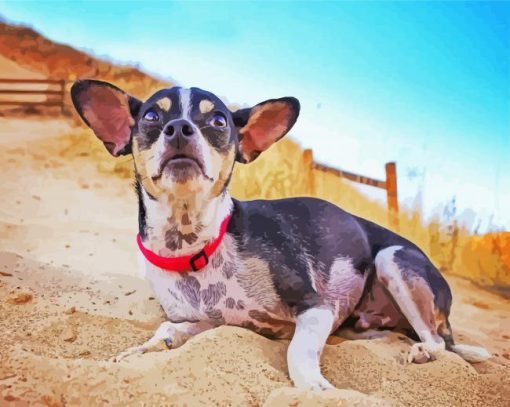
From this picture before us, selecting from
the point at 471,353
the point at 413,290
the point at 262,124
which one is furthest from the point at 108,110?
the point at 471,353

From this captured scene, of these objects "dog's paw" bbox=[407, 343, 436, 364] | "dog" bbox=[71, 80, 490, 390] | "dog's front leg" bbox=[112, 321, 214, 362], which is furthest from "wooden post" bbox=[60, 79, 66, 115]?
"dog's paw" bbox=[407, 343, 436, 364]

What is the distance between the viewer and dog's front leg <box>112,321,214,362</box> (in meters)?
1.51

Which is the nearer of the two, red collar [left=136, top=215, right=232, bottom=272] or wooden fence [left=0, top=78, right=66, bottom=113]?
red collar [left=136, top=215, right=232, bottom=272]

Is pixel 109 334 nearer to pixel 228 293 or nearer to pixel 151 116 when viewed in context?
pixel 228 293

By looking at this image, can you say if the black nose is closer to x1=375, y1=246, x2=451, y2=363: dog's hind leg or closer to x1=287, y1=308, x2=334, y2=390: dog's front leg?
x1=287, y1=308, x2=334, y2=390: dog's front leg

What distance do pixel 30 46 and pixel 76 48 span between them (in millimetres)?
129

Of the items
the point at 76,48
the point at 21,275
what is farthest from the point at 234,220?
the point at 76,48

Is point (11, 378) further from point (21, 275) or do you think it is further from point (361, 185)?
point (361, 185)

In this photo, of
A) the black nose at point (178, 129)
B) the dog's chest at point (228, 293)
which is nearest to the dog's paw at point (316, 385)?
the dog's chest at point (228, 293)

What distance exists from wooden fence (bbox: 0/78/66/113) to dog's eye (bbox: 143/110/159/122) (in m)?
0.45

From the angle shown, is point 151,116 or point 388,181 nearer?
point 151,116

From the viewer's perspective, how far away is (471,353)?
1.73 meters

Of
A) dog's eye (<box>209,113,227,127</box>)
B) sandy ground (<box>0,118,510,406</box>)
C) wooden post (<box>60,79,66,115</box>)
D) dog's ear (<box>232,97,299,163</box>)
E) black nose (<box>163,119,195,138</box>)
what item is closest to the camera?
sandy ground (<box>0,118,510,406</box>)

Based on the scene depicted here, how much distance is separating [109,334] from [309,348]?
Result: 18.3 inches
